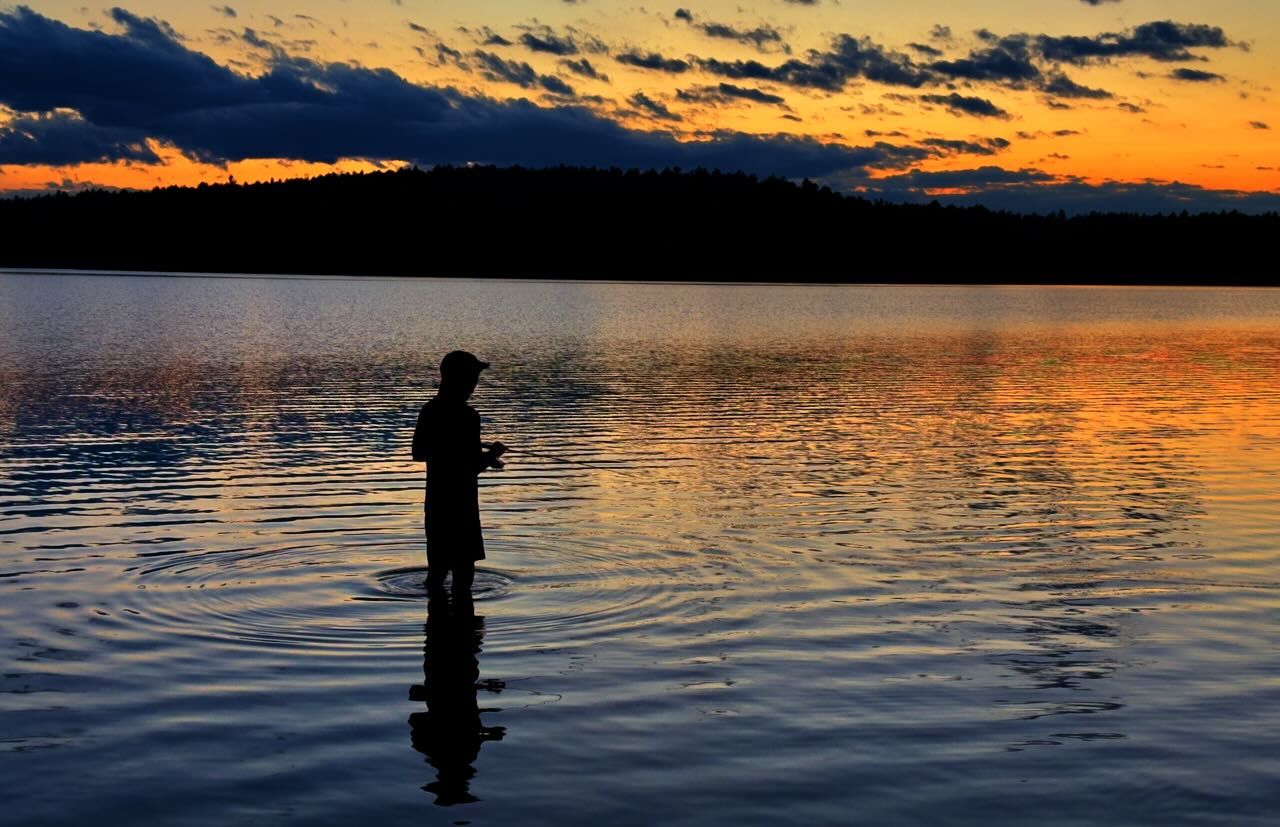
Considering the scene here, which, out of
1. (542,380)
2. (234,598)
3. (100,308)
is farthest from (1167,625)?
(100,308)

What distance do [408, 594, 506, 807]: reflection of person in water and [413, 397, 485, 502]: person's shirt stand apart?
1.17m

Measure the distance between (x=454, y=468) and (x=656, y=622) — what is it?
A: 2.51m

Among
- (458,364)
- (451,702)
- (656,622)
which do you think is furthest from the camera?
(656,622)

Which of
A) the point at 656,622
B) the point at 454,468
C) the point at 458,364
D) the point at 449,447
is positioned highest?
the point at 458,364

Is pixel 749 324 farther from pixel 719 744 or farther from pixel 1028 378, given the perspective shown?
pixel 719 744

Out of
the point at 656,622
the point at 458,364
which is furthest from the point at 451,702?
the point at 458,364

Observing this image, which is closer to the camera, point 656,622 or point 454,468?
point 656,622

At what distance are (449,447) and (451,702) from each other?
11.1 feet

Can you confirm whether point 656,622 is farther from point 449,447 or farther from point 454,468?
point 449,447

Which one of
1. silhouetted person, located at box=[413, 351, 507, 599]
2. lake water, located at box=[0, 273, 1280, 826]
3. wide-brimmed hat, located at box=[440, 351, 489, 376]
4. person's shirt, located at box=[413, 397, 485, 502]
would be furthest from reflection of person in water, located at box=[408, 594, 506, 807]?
wide-brimmed hat, located at box=[440, 351, 489, 376]

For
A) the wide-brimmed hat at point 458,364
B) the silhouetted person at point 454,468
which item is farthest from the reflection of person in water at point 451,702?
the wide-brimmed hat at point 458,364

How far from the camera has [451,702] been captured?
10703mm

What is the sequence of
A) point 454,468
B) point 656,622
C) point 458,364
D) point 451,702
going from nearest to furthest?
point 451,702 → point 458,364 → point 656,622 → point 454,468

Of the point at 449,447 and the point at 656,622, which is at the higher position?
the point at 449,447
